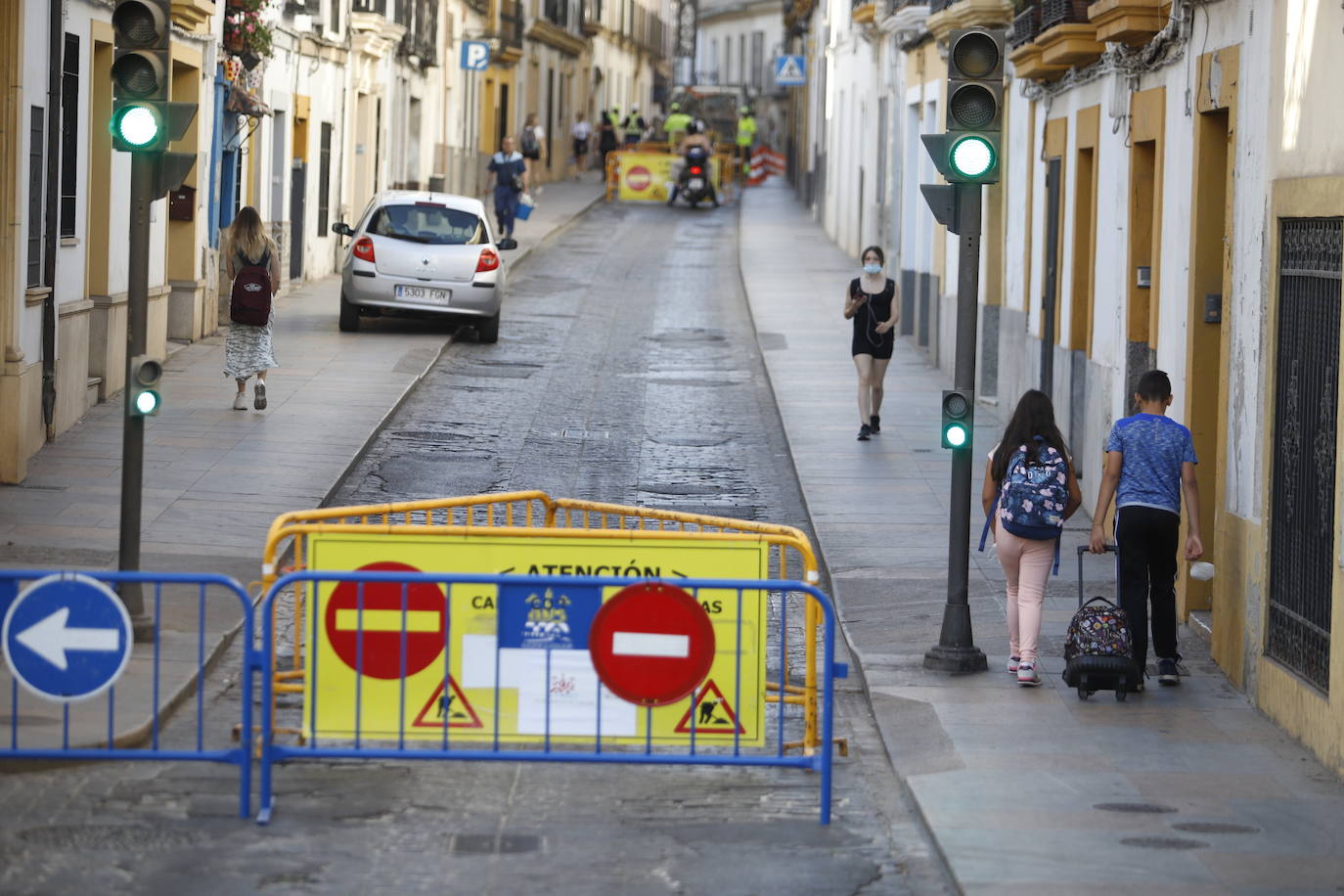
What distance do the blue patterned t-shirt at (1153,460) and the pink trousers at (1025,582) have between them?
50cm

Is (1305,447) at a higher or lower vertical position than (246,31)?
lower

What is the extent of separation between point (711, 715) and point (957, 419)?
3027mm

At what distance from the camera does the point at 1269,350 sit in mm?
10320

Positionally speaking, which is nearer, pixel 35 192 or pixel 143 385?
pixel 143 385

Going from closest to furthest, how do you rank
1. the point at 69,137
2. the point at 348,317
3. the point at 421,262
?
1. the point at 69,137
2. the point at 421,262
3. the point at 348,317

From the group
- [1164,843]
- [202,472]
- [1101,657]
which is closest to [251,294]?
[202,472]

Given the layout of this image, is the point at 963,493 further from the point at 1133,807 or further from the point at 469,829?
the point at 469,829

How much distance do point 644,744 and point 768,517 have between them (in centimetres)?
761

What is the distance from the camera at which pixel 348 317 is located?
80.6 feet

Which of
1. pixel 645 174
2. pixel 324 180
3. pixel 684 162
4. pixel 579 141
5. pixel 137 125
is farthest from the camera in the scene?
pixel 579 141

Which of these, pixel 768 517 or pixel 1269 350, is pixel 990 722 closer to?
pixel 1269 350

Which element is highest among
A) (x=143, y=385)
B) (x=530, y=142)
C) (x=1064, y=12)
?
(x=530, y=142)

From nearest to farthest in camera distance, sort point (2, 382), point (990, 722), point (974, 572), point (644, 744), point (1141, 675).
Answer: point (644, 744), point (990, 722), point (1141, 675), point (974, 572), point (2, 382)

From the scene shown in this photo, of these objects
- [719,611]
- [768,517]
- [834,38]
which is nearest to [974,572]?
[768,517]
